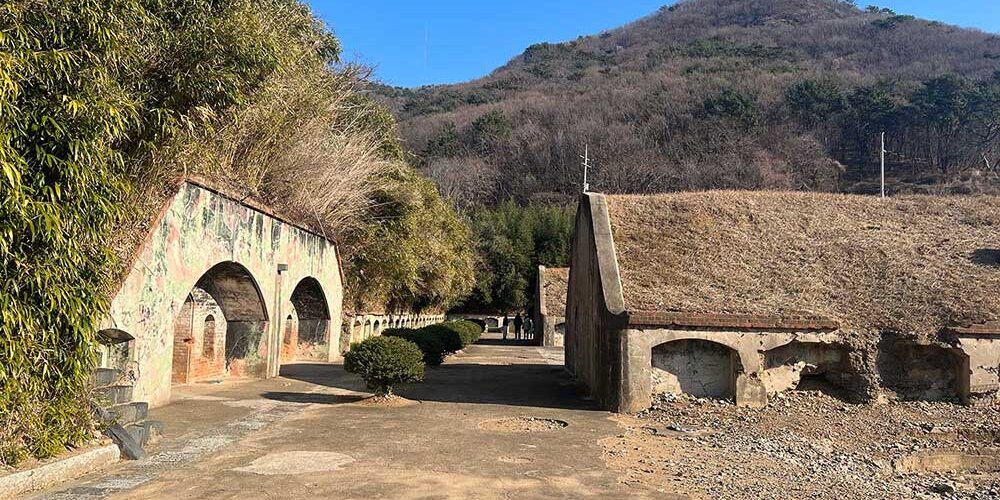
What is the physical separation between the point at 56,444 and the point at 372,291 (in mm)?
17752

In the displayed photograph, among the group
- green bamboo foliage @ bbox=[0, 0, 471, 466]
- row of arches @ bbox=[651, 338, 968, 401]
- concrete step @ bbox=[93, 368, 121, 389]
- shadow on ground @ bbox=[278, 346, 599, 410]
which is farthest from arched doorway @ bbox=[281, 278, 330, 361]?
row of arches @ bbox=[651, 338, 968, 401]

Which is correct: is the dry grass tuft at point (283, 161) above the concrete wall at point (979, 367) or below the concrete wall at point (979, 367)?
above

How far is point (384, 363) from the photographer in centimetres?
1234

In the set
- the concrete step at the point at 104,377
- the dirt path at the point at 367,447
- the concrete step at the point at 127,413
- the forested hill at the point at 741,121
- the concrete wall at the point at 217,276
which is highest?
the forested hill at the point at 741,121

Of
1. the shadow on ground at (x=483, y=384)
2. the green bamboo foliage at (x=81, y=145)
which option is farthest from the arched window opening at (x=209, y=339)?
the green bamboo foliage at (x=81, y=145)

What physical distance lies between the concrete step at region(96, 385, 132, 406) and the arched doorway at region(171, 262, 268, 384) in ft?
17.5

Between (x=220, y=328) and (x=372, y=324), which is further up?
(x=220, y=328)

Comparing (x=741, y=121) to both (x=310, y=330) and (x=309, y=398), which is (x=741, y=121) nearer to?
(x=310, y=330)

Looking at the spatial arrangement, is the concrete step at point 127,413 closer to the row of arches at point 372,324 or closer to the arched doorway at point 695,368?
the arched doorway at point 695,368

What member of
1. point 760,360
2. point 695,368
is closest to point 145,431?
point 695,368

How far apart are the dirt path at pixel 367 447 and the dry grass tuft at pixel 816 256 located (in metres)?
3.28

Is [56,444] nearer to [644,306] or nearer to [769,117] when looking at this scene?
[644,306]

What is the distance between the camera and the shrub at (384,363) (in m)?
12.4

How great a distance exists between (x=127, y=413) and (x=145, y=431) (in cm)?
30
